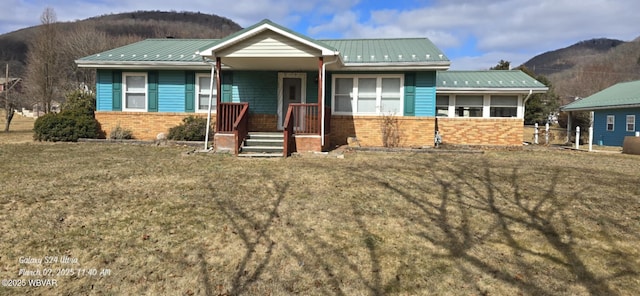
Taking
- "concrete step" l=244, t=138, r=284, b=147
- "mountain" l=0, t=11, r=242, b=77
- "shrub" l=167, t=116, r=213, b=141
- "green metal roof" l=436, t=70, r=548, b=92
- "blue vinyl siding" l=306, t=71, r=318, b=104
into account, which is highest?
"mountain" l=0, t=11, r=242, b=77

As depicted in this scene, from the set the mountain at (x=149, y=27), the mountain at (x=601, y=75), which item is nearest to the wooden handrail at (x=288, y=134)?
the mountain at (x=601, y=75)

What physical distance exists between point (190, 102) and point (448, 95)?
10843mm

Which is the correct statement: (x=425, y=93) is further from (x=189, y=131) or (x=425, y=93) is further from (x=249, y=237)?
(x=249, y=237)

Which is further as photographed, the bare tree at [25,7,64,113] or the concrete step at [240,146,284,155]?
the bare tree at [25,7,64,113]

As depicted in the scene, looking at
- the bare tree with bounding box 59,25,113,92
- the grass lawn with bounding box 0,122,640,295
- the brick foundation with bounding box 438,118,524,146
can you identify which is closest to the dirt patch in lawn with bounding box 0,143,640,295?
the grass lawn with bounding box 0,122,640,295

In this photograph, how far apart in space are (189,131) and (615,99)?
940 inches

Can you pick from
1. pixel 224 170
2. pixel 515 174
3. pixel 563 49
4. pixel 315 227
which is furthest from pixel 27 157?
pixel 563 49

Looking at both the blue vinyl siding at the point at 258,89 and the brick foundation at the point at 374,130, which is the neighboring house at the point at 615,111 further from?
the blue vinyl siding at the point at 258,89

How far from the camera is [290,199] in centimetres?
567

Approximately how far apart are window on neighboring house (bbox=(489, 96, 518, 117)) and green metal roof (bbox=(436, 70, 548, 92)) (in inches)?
22.8

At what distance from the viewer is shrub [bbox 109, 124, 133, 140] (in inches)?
515

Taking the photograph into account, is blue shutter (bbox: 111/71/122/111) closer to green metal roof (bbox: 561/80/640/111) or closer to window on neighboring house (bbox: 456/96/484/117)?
window on neighboring house (bbox: 456/96/484/117)

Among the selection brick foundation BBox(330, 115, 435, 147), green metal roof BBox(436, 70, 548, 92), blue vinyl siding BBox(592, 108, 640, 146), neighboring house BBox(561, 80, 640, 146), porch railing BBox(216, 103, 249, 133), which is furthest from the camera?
blue vinyl siding BBox(592, 108, 640, 146)

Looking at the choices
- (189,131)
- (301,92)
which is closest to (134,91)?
(189,131)
